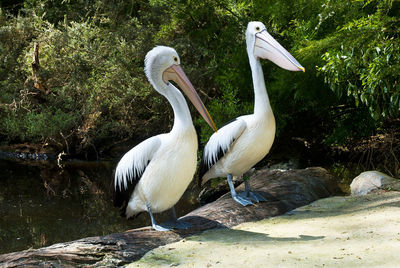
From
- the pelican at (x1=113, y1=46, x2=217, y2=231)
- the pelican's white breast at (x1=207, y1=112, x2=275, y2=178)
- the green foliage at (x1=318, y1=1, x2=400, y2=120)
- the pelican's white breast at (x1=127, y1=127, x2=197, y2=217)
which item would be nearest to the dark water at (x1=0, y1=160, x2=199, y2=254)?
the pelican's white breast at (x1=207, y1=112, x2=275, y2=178)

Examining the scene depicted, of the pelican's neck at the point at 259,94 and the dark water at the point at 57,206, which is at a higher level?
the pelican's neck at the point at 259,94

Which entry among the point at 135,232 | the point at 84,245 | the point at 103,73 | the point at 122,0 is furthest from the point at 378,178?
the point at 122,0

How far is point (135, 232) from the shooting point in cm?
365

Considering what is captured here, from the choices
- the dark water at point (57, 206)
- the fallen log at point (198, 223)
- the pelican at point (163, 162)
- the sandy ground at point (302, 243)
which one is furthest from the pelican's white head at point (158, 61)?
the dark water at point (57, 206)

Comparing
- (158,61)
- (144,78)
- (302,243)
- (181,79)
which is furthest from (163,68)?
(144,78)

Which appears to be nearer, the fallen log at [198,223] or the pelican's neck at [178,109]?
the fallen log at [198,223]

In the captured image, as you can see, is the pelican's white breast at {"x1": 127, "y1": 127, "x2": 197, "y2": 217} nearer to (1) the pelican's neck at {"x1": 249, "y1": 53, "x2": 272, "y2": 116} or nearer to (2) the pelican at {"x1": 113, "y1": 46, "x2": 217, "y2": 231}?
(2) the pelican at {"x1": 113, "y1": 46, "x2": 217, "y2": 231}

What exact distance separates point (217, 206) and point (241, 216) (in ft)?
0.90

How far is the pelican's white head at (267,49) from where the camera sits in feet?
14.9

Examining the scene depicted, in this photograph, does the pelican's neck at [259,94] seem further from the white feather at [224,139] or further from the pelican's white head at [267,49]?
the white feather at [224,139]

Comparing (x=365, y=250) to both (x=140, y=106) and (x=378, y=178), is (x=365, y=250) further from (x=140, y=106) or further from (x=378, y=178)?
(x=140, y=106)

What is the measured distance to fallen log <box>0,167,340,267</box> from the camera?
305cm

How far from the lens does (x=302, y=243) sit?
337cm

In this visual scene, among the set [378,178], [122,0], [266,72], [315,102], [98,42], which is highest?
[122,0]
